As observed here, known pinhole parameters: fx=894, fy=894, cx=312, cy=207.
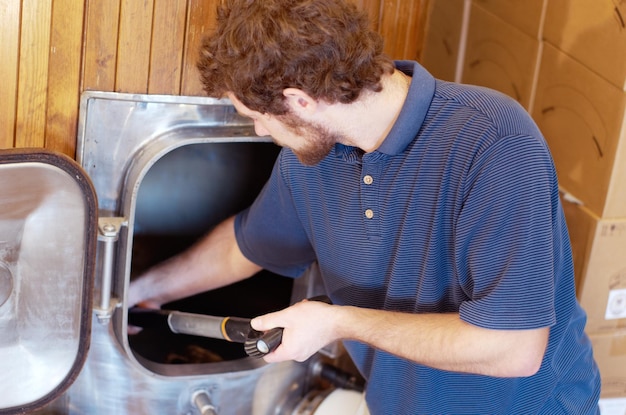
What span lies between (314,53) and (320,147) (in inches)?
6.4

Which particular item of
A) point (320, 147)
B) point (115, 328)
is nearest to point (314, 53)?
point (320, 147)

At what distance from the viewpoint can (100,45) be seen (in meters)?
1.38

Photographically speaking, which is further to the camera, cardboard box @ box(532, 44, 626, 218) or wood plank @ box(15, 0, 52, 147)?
cardboard box @ box(532, 44, 626, 218)

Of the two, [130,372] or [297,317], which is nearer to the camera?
[297,317]

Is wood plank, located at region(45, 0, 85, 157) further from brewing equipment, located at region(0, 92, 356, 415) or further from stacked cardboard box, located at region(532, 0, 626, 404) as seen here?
stacked cardboard box, located at region(532, 0, 626, 404)

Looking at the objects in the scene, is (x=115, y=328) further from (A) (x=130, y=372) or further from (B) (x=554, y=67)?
(B) (x=554, y=67)

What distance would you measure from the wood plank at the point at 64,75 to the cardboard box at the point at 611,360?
1074 mm

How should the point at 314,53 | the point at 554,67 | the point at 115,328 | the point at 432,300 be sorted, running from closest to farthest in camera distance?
the point at 314,53 < the point at 432,300 < the point at 115,328 < the point at 554,67

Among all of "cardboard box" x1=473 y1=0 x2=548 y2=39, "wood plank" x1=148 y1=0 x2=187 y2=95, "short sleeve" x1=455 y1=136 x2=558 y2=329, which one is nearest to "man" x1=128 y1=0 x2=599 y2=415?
"short sleeve" x1=455 y1=136 x2=558 y2=329

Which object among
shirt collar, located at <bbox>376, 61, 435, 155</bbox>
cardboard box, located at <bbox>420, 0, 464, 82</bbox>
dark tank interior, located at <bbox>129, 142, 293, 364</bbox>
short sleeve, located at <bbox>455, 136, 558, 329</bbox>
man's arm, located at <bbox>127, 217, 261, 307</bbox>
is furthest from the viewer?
cardboard box, located at <bbox>420, 0, 464, 82</bbox>

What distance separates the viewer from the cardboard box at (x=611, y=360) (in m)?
1.79

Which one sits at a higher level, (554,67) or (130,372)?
(554,67)

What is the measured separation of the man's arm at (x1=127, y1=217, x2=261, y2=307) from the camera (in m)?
1.67

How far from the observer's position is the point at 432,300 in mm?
1327
